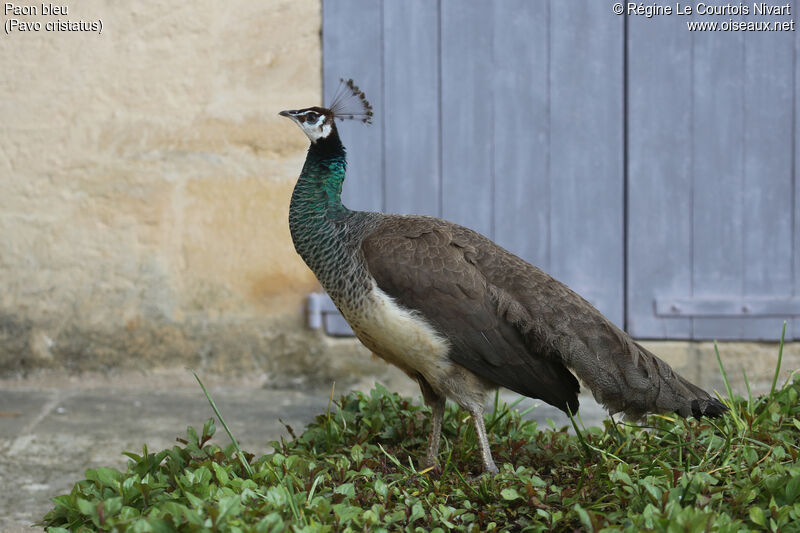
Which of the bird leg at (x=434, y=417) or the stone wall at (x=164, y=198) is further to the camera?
the stone wall at (x=164, y=198)

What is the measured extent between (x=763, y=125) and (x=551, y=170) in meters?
1.21

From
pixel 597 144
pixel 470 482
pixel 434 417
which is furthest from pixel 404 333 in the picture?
pixel 597 144

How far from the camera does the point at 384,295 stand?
2.99m

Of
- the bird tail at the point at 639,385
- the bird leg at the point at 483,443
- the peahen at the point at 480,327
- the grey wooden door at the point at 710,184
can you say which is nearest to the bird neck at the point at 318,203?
the peahen at the point at 480,327

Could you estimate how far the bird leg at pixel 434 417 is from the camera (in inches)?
122

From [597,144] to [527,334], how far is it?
2.40 meters

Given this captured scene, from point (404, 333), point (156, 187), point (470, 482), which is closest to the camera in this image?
point (470, 482)

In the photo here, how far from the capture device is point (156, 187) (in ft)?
17.0

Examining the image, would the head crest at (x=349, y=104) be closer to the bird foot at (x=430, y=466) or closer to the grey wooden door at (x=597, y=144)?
the bird foot at (x=430, y=466)

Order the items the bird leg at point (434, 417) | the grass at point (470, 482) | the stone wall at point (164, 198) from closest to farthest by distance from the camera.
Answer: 1. the grass at point (470, 482)
2. the bird leg at point (434, 417)
3. the stone wall at point (164, 198)

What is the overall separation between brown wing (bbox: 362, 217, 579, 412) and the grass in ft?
0.82

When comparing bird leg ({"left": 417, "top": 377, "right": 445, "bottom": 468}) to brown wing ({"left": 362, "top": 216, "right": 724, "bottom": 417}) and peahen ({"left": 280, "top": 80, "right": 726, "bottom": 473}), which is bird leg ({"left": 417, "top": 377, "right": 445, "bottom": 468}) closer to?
peahen ({"left": 280, "top": 80, "right": 726, "bottom": 473})

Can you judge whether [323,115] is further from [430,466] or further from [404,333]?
[430,466]

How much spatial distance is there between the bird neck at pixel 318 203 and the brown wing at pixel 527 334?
199 millimetres
